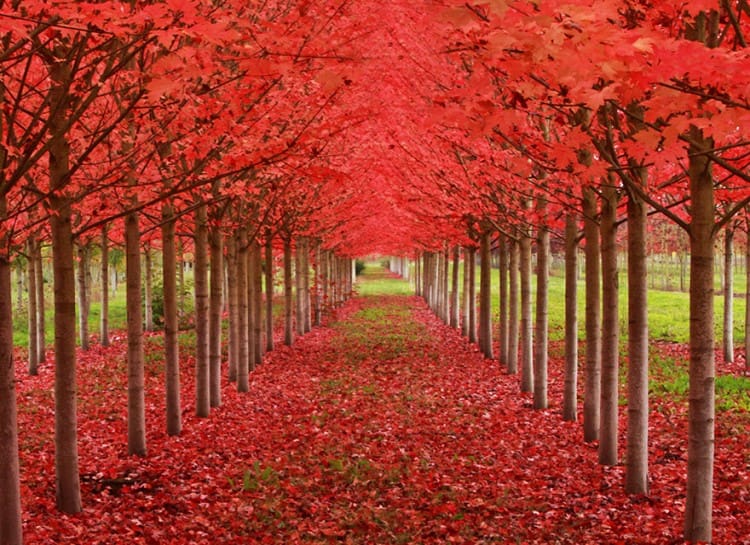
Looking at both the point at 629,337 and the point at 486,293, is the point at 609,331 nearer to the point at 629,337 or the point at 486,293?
the point at 629,337

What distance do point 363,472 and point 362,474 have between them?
0.07m

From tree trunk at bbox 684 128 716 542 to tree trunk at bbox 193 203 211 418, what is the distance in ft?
24.0

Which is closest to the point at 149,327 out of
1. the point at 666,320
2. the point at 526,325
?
the point at 526,325

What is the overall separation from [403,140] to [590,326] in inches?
193

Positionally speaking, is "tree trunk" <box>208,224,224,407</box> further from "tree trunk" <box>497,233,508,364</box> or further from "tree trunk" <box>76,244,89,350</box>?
"tree trunk" <box>76,244,89,350</box>

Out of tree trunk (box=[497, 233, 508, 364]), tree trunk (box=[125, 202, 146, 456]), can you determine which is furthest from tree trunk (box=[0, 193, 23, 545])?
tree trunk (box=[497, 233, 508, 364])

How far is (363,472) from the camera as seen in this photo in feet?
26.2

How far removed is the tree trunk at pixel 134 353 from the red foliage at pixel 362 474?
0.31 metres

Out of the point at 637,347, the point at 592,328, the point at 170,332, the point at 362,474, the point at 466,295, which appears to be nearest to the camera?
the point at 637,347

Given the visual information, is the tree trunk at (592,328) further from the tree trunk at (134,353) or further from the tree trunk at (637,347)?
the tree trunk at (134,353)

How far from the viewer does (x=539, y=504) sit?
269 inches

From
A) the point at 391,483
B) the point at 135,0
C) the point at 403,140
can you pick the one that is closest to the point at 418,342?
the point at 403,140

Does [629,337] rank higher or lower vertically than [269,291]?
higher

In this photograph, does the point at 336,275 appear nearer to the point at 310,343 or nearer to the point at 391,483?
the point at 310,343
